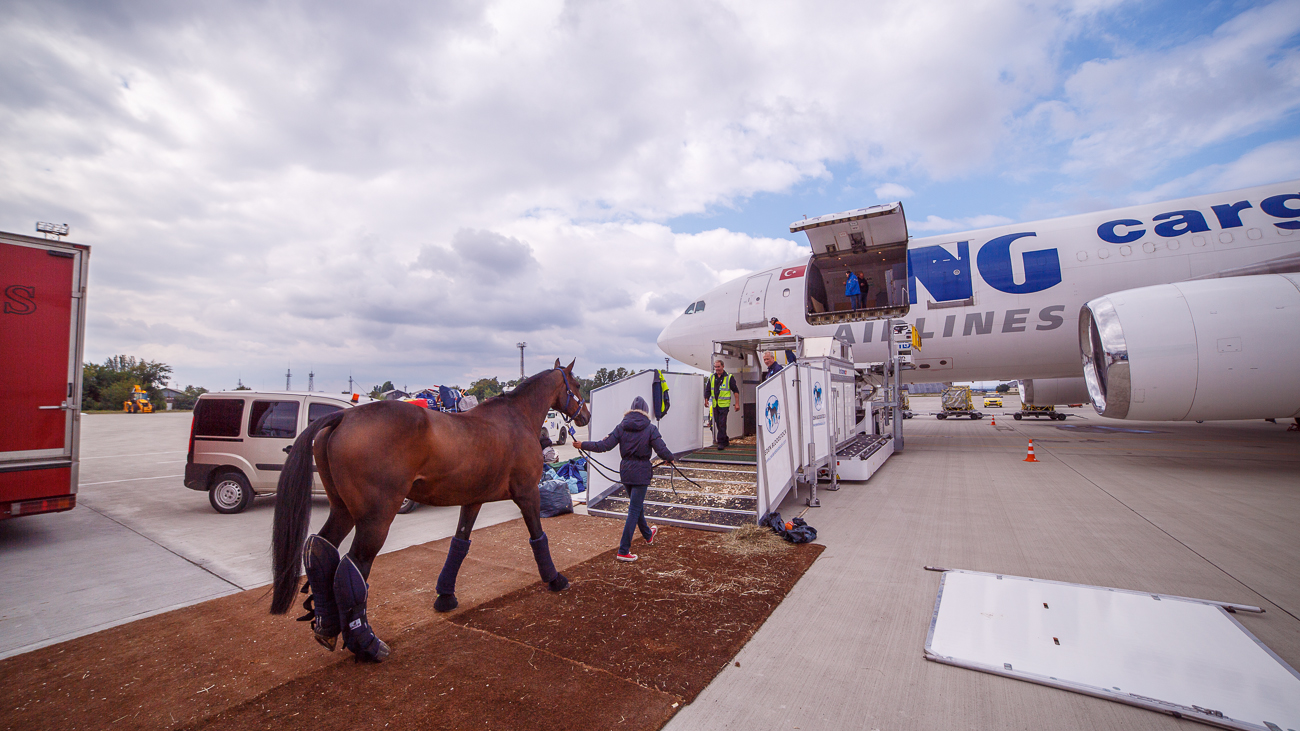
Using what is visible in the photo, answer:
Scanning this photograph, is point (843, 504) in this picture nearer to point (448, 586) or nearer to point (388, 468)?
point (448, 586)

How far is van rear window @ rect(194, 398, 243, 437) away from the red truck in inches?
57.2

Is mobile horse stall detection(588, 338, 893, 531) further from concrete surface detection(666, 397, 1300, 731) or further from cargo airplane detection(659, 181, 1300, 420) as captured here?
cargo airplane detection(659, 181, 1300, 420)

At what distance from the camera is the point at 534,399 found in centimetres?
389

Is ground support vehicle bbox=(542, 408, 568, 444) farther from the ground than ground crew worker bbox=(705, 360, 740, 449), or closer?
closer

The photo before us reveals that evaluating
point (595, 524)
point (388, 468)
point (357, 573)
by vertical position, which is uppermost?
point (388, 468)

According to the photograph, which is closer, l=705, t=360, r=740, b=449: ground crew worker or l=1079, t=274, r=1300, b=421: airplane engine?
l=1079, t=274, r=1300, b=421: airplane engine

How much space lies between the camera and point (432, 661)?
8.82 ft

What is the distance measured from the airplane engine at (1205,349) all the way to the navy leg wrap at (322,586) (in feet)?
33.1

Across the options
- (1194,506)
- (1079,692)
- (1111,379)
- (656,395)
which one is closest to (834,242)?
(1111,379)

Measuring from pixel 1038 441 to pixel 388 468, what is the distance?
1683 cm

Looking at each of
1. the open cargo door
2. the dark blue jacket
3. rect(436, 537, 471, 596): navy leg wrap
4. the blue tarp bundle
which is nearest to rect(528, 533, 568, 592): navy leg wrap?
rect(436, 537, 471, 596): navy leg wrap

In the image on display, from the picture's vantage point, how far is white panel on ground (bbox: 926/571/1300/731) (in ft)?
7.20

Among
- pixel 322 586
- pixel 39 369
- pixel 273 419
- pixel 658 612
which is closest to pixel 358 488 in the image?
pixel 322 586

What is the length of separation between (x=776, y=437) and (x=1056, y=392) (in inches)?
677
